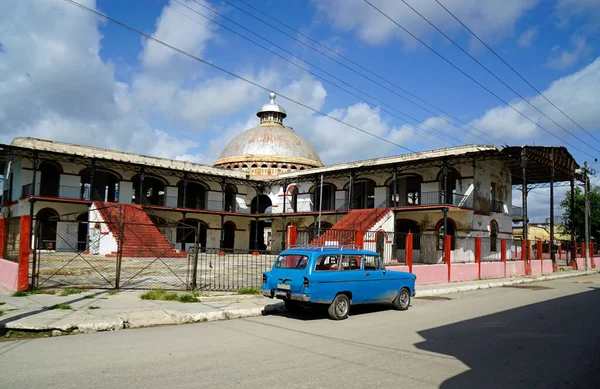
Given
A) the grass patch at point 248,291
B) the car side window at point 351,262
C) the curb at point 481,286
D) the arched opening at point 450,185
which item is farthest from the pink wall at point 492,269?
the car side window at point 351,262

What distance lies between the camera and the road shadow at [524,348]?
17.7 ft

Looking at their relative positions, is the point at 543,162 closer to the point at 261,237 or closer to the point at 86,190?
the point at 261,237

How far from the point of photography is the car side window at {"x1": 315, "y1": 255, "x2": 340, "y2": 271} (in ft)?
31.7

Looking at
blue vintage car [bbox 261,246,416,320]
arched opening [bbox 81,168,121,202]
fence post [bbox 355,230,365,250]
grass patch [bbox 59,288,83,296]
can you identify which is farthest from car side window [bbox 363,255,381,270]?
arched opening [bbox 81,168,121,202]

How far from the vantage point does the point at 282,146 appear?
4403 cm

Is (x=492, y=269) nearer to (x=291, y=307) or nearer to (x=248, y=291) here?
(x=248, y=291)

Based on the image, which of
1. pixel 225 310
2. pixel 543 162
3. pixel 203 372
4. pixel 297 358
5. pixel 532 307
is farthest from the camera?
pixel 543 162

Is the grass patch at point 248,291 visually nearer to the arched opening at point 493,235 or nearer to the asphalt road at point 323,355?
the asphalt road at point 323,355

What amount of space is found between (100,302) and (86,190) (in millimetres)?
24030

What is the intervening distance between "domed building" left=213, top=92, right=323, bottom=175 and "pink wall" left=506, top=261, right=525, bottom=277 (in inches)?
893

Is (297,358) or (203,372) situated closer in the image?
(203,372)

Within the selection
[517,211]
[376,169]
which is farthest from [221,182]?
[517,211]

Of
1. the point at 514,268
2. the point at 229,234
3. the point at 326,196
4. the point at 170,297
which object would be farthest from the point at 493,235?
the point at 170,297

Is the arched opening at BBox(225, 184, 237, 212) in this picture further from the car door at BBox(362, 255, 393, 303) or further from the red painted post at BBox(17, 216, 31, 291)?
the car door at BBox(362, 255, 393, 303)
